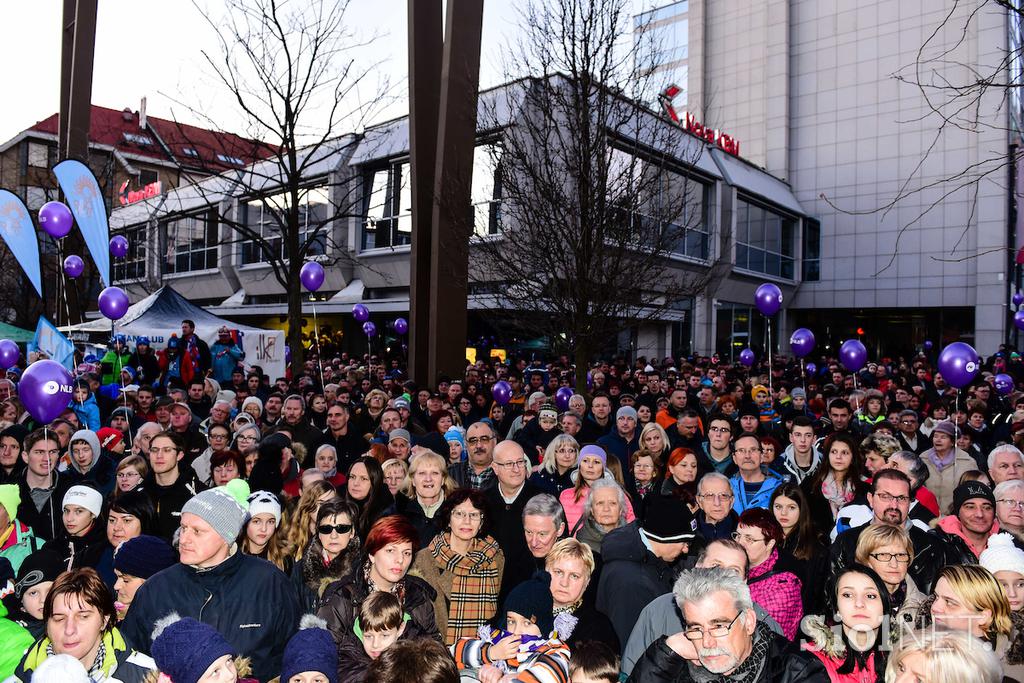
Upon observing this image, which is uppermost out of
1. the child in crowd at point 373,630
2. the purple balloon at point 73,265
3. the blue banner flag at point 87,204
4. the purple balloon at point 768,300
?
the blue banner flag at point 87,204

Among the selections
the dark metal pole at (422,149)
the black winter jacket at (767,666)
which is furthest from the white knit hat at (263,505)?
the dark metal pole at (422,149)

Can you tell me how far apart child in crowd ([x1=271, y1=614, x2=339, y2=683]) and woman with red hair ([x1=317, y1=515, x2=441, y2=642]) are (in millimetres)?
570

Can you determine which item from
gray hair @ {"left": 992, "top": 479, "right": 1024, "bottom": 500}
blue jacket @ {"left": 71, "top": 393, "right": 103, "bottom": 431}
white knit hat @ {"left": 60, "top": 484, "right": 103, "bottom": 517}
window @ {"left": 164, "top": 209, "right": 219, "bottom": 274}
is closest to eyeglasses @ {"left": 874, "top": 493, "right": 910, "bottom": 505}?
gray hair @ {"left": 992, "top": 479, "right": 1024, "bottom": 500}

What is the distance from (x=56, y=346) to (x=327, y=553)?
7.77 m

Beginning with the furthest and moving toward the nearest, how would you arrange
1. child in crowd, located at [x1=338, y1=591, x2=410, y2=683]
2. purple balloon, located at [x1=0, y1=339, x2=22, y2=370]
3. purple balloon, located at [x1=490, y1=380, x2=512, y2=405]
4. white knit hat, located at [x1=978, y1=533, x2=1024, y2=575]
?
purple balloon, located at [x1=490, y1=380, x2=512, y2=405] < purple balloon, located at [x1=0, y1=339, x2=22, y2=370] < white knit hat, located at [x1=978, y1=533, x2=1024, y2=575] < child in crowd, located at [x1=338, y1=591, x2=410, y2=683]

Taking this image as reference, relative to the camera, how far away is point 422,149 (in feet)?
44.5

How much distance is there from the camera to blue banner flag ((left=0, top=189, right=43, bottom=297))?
11414 mm

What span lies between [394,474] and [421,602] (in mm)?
2329

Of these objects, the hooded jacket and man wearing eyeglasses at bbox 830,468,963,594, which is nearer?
the hooded jacket

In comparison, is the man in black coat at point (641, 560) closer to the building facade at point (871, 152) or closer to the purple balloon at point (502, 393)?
the purple balloon at point (502, 393)

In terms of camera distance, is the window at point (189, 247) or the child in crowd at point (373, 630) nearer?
the child in crowd at point (373, 630)

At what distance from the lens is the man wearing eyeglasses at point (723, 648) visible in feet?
9.47

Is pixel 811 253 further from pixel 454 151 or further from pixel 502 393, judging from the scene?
pixel 454 151

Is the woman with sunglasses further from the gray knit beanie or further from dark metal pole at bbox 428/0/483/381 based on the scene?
dark metal pole at bbox 428/0/483/381
